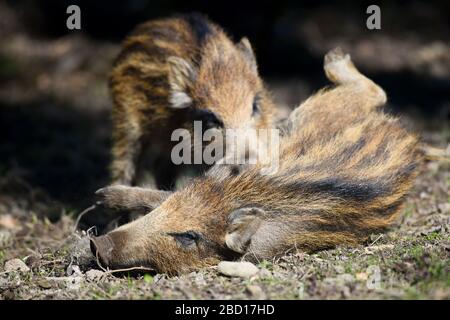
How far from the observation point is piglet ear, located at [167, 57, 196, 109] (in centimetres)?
659

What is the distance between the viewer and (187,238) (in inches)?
197

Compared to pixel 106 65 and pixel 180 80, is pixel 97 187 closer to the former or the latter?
pixel 180 80

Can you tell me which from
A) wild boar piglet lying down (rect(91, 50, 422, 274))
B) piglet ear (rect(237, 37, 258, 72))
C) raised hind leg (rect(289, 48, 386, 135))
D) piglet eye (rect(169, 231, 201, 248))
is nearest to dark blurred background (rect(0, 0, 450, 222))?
piglet ear (rect(237, 37, 258, 72))

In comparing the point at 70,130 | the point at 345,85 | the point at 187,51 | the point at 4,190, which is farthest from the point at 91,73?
the point at 345,85

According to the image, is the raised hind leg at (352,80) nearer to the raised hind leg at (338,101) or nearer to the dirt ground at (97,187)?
the raised hind leg at (338,101)

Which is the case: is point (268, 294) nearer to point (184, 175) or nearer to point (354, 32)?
point (184, 175)

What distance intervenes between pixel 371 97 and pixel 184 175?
2.15 metres

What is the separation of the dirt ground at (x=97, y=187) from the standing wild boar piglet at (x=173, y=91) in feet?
2.67

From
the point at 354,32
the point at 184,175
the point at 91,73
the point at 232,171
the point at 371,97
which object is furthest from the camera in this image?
the point at 354,32

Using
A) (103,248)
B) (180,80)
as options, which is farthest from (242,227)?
(180,80)

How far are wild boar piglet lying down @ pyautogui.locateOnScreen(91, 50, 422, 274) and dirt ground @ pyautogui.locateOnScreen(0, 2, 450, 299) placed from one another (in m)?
0.16

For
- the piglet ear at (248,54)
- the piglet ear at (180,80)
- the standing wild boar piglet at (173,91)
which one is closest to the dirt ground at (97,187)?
the standing wild boar piglet at (173,91)

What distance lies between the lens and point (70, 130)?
9328mm

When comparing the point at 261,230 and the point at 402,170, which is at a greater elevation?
the point at 402,170
